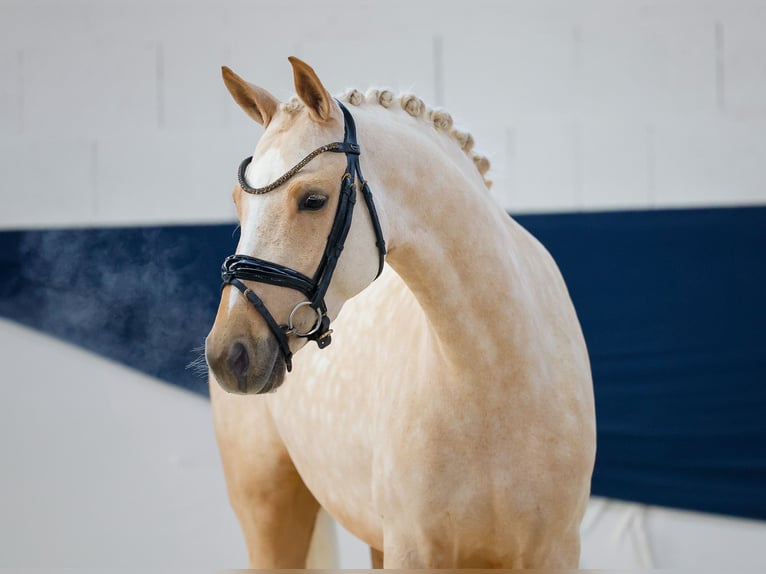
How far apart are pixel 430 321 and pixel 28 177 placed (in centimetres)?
257

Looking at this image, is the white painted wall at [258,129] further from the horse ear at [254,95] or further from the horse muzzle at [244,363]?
the horse muzzle at [244,363]

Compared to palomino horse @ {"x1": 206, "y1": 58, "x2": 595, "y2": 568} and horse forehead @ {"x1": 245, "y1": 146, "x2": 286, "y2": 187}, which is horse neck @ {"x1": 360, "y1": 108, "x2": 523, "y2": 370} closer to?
palomino horse @ {"x1": 206, "y1": 58, "x2": 595, "y2": 568}

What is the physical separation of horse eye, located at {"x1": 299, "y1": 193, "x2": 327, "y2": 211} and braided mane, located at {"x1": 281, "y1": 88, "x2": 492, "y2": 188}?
24cm

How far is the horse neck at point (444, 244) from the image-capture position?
4.73 feet

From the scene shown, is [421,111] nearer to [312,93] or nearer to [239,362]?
[312,93]

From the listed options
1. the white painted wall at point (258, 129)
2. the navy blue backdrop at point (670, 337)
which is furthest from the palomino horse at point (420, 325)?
the white painted wall at point (258, 129)

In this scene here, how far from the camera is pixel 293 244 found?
1294 millimetres

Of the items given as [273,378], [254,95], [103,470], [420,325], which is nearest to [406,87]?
[103,470]

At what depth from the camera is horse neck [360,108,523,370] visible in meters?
1.44

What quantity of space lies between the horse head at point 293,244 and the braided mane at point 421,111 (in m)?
0.12

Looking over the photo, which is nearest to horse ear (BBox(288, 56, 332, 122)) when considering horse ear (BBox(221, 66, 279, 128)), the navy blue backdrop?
horse ear (BBox(221, 66, 279, 128))

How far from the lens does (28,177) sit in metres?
3.58

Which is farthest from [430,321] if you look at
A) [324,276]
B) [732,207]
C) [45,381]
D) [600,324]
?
[45,381]

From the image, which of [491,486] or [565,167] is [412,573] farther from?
[565,167]
